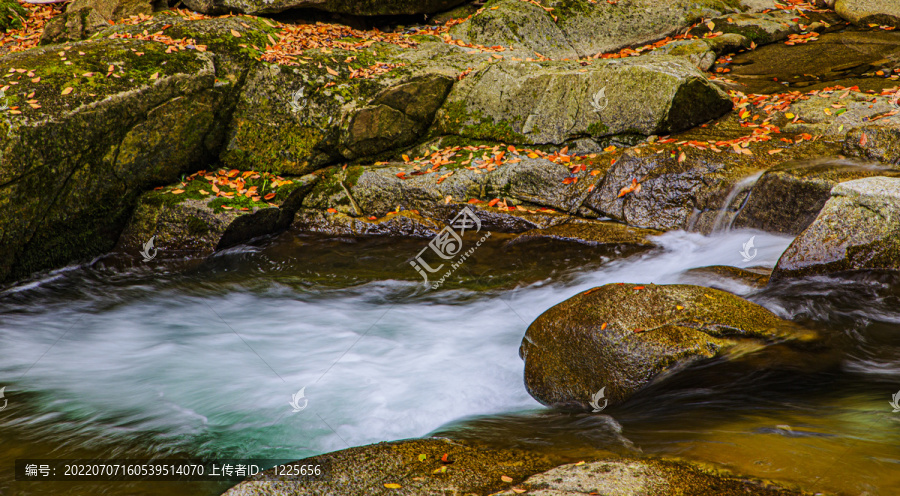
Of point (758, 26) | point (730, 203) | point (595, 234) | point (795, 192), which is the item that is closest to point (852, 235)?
point (795, 192)

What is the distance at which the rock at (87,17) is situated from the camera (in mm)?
10898

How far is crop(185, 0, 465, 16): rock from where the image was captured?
35.8 feet

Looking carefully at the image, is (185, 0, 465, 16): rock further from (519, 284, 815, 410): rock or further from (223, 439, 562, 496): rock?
(223, 439, 562, 496): rock

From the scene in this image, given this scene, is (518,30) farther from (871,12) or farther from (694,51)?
(871,12)

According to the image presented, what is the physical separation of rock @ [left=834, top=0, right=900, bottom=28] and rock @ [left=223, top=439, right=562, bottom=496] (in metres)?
13.1

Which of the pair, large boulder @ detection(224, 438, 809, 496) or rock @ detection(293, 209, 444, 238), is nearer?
large boulder @ detection(224, 438, 809, 496)

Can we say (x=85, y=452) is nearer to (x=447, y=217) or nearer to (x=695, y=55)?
(x=447, y=217)

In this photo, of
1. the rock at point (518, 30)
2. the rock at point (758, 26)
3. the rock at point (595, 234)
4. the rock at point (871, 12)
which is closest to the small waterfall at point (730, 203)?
the rock at point (595, 234)

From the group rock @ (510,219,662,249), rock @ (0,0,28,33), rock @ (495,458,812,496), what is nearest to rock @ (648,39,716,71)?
rock @ (510,219,662,249)

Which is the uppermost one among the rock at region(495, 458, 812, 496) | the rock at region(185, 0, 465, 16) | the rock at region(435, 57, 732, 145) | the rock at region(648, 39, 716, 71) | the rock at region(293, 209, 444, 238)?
the rock at region(185, 0, 465, 16)

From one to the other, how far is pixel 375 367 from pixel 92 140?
552 centimetres

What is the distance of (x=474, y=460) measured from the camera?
3.45m

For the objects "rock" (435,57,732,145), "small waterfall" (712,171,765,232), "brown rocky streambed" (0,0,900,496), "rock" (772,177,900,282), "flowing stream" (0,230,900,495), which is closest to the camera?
"flowing stream" (0,230,900,495)

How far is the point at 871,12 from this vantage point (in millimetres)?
11164
